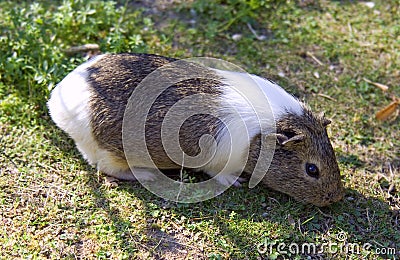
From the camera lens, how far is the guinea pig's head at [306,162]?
4484mm

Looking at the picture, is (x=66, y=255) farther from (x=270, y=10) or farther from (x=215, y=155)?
(x=270, y=10)

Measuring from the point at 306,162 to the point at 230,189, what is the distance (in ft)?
2.36

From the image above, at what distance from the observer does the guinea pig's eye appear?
4.52 meters

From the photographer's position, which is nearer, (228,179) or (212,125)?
(212,125)

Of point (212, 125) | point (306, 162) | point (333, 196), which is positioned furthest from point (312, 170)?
point (212, 125)

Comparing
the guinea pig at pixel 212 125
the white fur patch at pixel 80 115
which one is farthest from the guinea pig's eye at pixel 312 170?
the white fur patch at pixel 80 115

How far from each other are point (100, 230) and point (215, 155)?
3.69 feet

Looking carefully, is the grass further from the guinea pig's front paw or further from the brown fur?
the brown fur

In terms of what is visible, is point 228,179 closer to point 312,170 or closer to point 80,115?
point 312,170

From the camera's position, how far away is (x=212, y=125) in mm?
4574

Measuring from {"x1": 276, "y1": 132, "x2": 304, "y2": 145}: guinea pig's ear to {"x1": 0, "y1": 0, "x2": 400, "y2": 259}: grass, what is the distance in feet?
1.92

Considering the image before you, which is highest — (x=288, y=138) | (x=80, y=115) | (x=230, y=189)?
(x=80, y=115)

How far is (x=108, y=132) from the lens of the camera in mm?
Answer: 4629

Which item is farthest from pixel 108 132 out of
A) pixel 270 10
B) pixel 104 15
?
pixel 270 10
